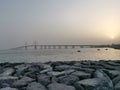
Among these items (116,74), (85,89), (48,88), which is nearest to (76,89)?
(85,89)

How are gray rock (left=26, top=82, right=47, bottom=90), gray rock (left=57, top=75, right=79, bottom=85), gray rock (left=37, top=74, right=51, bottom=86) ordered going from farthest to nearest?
gray rock (left=37, top=74, right=51, bottom=86)
gray rock (left=57, top=75, right=79, bottom=85)
gray rock (left=26, top=82, right=47, bottom=90)

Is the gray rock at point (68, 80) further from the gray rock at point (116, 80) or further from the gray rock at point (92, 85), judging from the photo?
the gray rock at point (116, 80)

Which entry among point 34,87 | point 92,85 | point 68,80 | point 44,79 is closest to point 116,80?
point 92,85

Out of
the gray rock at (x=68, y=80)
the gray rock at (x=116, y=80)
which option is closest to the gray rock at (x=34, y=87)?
the gray rock at (x=68, y=80)

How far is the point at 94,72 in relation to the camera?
6.18 metres

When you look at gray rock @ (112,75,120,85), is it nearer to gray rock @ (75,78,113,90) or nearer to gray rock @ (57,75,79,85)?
gray rock @ (75,78,113,90)

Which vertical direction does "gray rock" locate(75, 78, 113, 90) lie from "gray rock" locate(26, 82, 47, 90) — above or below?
above

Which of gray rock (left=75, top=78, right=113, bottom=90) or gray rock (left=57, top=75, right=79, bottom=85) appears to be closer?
gray rock (left=75, top=78, right=113, bottom=90)

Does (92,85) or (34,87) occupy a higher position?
(92,85)

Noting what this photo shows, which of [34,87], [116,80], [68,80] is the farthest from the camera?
[116,80]

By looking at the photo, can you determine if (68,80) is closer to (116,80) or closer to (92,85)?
(92,85)

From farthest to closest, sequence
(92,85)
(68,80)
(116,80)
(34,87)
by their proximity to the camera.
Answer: (116,80), (68,80), (34,87), (92,85)

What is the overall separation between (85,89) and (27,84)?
1.40 metres

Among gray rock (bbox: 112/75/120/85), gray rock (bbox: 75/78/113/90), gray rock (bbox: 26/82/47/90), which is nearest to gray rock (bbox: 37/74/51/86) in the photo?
gray rock (bbox: 26/82/47/90)
